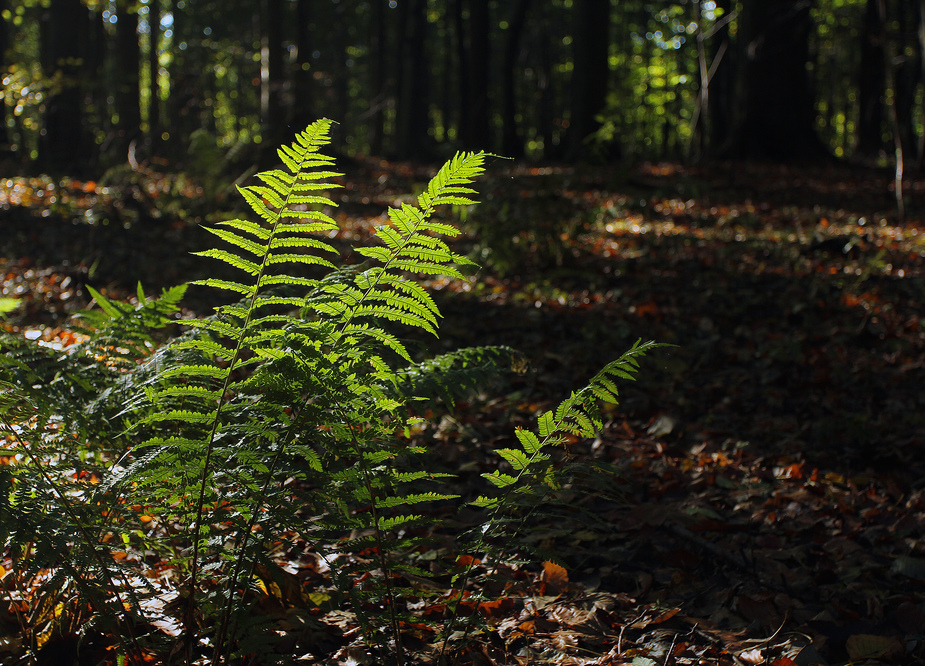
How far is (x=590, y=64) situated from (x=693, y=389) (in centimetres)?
957

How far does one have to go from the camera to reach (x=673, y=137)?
34094 mm

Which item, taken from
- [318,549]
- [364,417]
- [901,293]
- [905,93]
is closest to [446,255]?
[364,417]

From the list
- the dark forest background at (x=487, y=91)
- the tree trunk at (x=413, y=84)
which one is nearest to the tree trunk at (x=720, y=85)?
the dark forest background at (x=487, y=91)

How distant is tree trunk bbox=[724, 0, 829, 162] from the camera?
38.5 ft

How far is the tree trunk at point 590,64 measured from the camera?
40.6ft

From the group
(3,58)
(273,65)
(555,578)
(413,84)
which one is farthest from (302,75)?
(555,578)

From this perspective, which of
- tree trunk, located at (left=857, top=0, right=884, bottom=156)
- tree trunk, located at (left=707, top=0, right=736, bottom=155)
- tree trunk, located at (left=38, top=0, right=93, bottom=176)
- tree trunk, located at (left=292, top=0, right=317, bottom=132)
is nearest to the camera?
tree trunk, located at (left=38, top=0, right=93, bottom=176)

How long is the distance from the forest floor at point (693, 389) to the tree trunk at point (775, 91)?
9.14ft

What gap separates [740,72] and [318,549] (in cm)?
1282

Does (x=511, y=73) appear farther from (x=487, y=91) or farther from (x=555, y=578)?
(x=555, y=578)

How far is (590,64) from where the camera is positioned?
12.4 meters

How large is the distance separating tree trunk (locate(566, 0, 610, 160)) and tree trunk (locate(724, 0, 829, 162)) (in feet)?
7.92

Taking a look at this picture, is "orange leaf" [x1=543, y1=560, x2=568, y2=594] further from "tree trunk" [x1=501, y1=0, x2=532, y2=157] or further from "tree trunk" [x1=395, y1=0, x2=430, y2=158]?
"tree trunk" [x1=395, y1=0, x2=430, y2=158]

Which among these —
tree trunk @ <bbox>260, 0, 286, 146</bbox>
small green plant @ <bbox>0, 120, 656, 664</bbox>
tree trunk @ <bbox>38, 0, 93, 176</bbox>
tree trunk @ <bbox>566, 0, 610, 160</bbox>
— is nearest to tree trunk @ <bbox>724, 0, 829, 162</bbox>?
tree trunk @ <bbox>566, 0, 610, 160</bbox>
